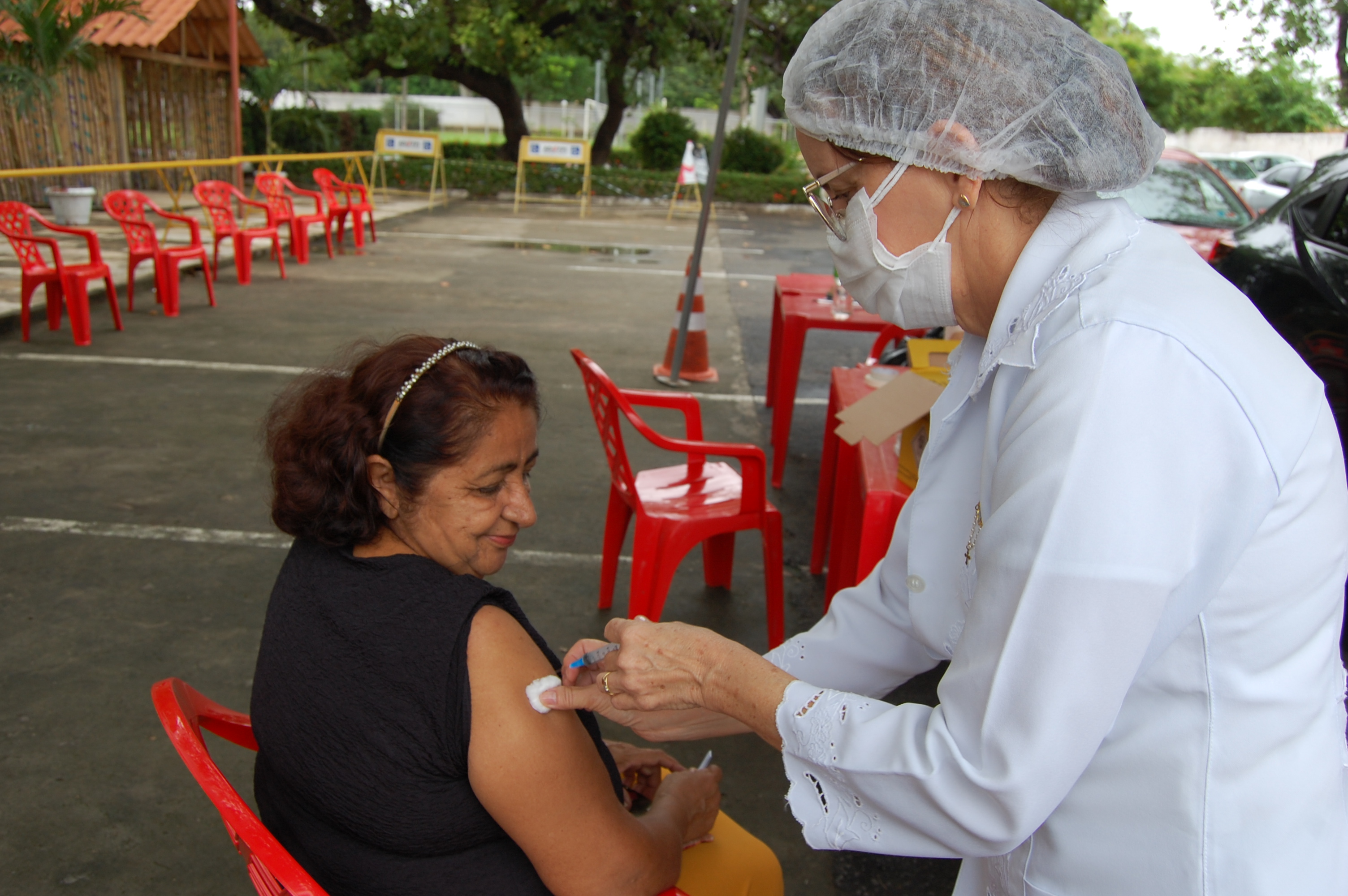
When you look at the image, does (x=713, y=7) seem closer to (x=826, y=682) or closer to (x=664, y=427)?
(x=664, y=427)

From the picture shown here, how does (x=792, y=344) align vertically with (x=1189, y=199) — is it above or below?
below

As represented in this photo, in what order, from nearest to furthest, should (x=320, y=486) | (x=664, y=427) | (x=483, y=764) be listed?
1. (x=483, y=764)
2. (x=320, y=486)
3. (x=664, y=427)

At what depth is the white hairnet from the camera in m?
1.13

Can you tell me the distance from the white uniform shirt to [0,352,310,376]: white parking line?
6.10 meters

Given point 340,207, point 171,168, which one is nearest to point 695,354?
point 340,207

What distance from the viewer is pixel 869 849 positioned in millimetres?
1089

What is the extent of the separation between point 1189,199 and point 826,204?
327 inches

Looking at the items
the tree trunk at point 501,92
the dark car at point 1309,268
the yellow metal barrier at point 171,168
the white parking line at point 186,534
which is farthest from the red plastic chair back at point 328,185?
the dark car at point 1309,268

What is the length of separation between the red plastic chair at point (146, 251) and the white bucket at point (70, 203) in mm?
4679

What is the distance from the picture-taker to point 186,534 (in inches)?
157

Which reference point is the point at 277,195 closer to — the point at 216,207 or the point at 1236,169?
the point at 216,207

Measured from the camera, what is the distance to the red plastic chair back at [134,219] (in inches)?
311

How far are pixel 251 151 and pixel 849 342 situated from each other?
1674 centimetres

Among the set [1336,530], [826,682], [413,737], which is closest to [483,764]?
[413,737]
